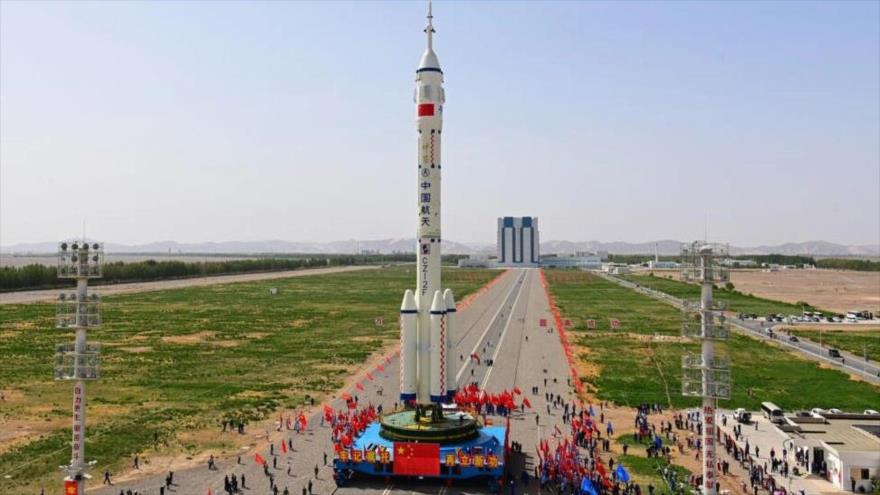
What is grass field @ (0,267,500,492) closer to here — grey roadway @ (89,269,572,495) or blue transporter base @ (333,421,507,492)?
grey roadway @ (89,269,572,495)

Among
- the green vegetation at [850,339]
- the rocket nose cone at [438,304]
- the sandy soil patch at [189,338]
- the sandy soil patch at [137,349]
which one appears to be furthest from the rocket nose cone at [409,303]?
the green vegetation at [850,339]

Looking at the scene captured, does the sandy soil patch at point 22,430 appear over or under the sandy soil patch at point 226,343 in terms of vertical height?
under

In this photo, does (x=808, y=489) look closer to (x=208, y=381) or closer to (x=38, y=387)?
(x=208, y=381)

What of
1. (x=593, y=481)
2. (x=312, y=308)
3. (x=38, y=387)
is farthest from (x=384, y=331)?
(x=593, y=481)

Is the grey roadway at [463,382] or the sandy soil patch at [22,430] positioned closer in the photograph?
the grey roadway at [463,382]

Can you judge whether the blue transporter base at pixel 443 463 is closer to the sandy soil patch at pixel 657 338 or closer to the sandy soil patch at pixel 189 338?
the sandy soil patch at pixel 189 338

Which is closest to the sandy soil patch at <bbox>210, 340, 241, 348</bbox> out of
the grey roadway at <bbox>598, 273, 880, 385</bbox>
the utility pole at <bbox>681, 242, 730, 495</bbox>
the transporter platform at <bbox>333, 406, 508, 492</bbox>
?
the transporter platform at <bbox>333, 406, 508, 492</bbox>
